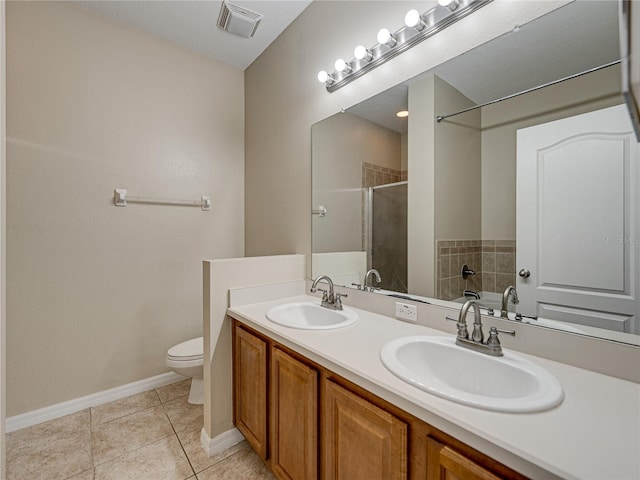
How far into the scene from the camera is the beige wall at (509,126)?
0.95m

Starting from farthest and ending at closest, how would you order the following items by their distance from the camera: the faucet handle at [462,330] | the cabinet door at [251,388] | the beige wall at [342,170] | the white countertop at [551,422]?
the beige wall at [342,170] < the cabinet door at [251,388] < the faucet handle at [462,330] < the white countertop at [551,422]

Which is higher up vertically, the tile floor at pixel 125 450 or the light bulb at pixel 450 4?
the light bulb at pixel 450 4

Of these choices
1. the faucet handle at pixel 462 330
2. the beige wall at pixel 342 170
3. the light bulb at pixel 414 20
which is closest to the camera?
the faucet handle at pixel 462 330

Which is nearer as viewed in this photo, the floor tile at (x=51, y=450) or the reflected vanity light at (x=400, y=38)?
the reflected vanity light at (x=400, y=38)

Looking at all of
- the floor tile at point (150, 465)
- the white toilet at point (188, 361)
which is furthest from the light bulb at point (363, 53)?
the floor tile at point (150, 465)

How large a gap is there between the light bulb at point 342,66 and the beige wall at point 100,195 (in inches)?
54.5

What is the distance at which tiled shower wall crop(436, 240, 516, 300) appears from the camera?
43.7 inches

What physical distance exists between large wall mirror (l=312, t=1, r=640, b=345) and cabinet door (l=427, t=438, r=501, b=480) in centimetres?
59

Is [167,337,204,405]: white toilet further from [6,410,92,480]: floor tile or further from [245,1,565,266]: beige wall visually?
[245,1,565,266]: beige wall

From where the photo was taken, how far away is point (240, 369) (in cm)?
160

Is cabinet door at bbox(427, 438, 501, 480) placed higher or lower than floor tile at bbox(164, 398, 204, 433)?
higher

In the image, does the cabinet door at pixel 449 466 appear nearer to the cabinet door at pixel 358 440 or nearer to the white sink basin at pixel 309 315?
the cabinet door at pixel 358 440

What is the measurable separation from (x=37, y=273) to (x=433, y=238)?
2.44 metres

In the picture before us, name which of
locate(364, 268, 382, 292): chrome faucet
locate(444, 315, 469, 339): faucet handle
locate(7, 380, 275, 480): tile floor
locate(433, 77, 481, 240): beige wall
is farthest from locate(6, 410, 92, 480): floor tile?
locate(433, 77, 481, 240): beige wall
